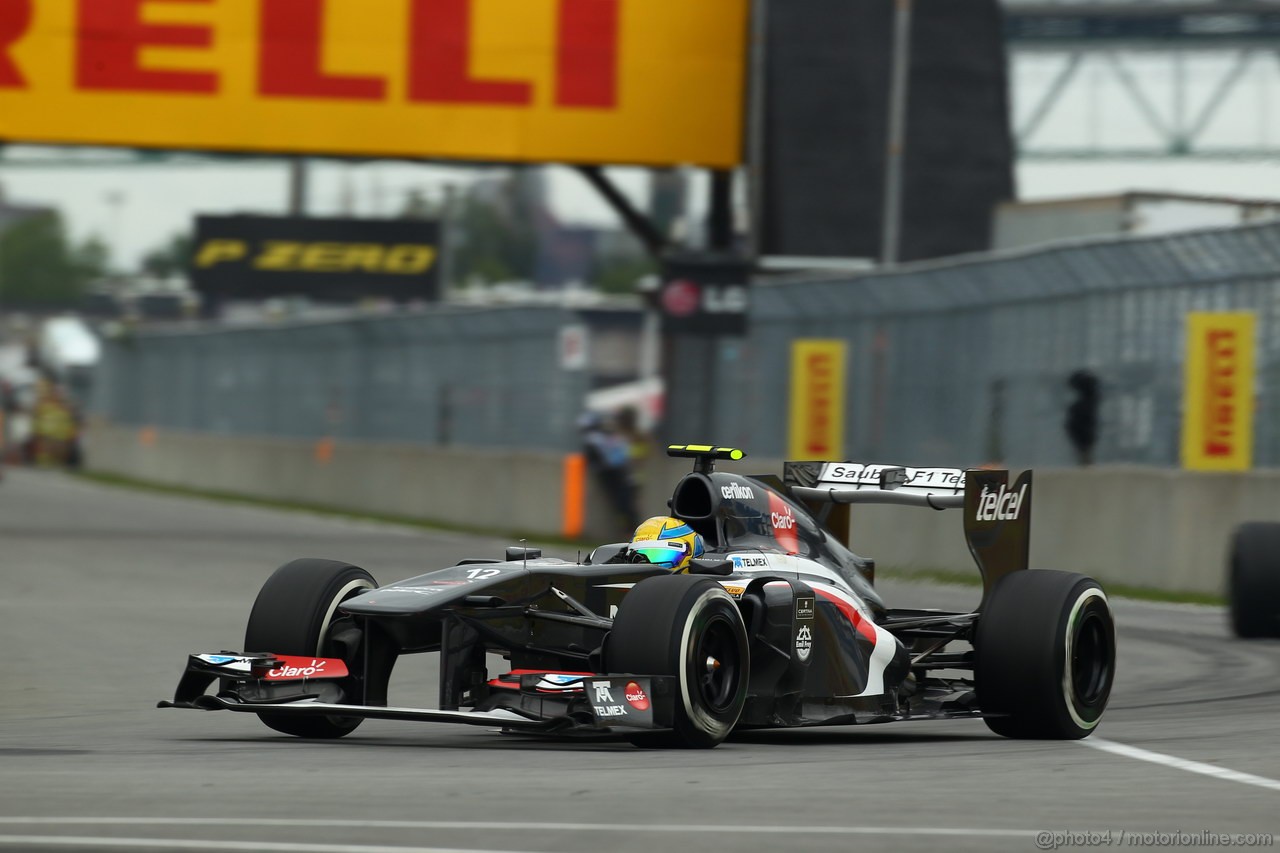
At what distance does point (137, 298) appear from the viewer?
292ft

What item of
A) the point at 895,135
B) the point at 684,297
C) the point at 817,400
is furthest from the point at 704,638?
the point at 895,135

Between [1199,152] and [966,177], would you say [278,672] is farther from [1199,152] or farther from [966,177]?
[1199,152]

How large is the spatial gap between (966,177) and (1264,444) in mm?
11692

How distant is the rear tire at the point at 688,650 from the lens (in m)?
8.32

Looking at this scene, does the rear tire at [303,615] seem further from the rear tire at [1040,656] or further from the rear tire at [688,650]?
the rear tire at [1040,656]

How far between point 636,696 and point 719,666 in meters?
0.58

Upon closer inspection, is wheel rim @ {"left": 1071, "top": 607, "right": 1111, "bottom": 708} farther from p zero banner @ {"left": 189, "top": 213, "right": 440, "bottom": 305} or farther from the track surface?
p zero banner @ {"left": 189, "top": 213, "right": 440, "bottom": 305}

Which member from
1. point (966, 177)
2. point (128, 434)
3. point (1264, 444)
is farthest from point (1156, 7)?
point (1264, 444)

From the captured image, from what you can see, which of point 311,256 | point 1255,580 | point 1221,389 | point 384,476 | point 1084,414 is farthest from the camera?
point 384,476

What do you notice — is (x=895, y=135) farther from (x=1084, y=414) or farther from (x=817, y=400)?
(x=1084, y=414)

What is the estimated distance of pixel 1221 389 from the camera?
18.3 m

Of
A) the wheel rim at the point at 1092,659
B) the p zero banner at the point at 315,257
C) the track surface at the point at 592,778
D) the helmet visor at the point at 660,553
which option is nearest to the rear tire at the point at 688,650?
the track surface at the point at 592,778

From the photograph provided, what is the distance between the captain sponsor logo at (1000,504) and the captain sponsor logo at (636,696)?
7.97ft

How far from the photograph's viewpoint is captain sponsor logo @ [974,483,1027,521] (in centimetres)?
1023
